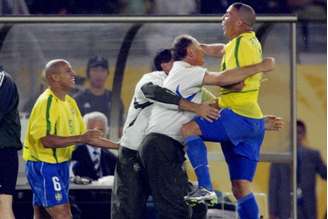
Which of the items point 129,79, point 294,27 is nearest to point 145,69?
point 129,79

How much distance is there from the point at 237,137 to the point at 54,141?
1.60 m

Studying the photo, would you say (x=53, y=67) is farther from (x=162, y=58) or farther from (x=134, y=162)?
(x=134, y=162)

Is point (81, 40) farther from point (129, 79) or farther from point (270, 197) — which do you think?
point (270, 197)

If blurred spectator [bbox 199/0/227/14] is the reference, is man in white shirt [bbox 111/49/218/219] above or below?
below

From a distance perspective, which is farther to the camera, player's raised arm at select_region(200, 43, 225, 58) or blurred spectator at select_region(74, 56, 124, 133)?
blurred spectator at select_region(74, 56, 124, 133)

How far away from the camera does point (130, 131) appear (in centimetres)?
1639

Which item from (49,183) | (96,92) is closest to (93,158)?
(96,92)

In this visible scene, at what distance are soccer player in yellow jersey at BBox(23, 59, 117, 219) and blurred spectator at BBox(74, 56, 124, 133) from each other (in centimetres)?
82

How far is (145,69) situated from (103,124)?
0.58 m

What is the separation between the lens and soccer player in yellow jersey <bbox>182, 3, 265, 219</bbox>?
1578cm

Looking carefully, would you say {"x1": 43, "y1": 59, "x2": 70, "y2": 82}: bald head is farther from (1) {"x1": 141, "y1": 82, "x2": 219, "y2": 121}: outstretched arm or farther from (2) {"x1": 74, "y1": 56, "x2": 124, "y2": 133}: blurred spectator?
(1) {"x1": 141, "y1": 82, "x2": 219, "y2": 121}: outstretched arm

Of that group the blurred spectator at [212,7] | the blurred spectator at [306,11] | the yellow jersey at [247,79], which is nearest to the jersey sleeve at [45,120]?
the yellow jersey at [247,79]

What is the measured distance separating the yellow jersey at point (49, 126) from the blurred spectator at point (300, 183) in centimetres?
181

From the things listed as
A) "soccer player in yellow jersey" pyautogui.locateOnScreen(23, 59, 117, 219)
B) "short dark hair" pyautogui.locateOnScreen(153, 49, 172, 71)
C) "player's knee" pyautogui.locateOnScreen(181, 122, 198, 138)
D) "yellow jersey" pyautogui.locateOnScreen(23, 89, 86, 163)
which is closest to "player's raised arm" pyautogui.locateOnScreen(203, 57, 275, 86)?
"player's knee" pyautogui.locateOnScreen(181, 122, 198, 138)
